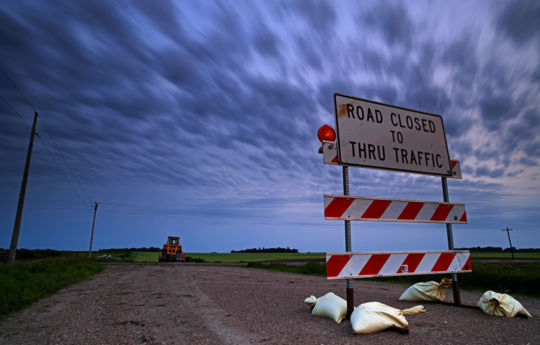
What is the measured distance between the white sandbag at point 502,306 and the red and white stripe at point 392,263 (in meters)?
0.72

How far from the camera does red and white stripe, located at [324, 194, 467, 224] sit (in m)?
4.54

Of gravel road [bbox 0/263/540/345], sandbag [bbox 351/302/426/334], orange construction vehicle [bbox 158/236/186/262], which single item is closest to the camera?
gravel road [bbox 0/263/540/345]

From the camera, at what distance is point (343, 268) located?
171 inches

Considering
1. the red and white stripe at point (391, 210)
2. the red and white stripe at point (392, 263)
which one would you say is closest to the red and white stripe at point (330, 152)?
the red and white stripe at point (391, 210)

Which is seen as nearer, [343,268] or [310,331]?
[310,331]

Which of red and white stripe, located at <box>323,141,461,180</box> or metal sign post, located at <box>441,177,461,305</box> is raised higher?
red and white stripe, located at <box>323,141,461,180</box>

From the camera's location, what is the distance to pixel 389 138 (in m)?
5.49

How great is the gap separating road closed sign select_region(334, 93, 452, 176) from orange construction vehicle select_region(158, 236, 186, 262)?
3156 cm

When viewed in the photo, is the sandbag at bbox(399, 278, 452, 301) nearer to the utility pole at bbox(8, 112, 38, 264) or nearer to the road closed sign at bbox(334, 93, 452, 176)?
the road closed sign at bbox(334, 93, 452, 176)

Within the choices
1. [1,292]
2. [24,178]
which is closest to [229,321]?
[1,292]

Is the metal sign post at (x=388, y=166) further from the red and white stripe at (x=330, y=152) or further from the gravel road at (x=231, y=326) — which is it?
the gravel road at (x=231, y=326)

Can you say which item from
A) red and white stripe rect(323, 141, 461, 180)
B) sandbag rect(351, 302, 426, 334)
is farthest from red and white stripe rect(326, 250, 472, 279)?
red and white stripe rect(323, 141, 461, 180)

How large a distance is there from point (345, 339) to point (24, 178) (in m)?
23.8

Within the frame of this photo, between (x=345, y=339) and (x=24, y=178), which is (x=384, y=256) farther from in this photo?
(x=24, y=178)
